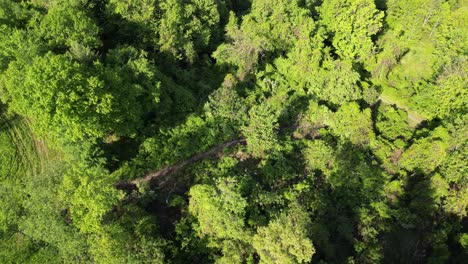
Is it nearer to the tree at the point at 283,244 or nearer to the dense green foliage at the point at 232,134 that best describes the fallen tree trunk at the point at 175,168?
the dense green foliage at the point at 232,134

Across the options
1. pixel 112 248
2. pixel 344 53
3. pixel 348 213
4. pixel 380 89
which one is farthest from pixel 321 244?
pixel 344 53

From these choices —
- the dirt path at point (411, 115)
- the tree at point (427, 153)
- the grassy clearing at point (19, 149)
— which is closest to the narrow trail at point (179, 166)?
the grassy clearing at point (19, 149)

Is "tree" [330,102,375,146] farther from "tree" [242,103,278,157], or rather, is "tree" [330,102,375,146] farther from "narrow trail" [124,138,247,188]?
"narrow trail" [124,138,247,188]

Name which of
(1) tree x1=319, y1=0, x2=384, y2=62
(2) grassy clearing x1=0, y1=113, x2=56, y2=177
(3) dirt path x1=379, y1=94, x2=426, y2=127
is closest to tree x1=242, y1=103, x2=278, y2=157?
(3) dirt path x1=379, y1=94, x2=426, y2=127

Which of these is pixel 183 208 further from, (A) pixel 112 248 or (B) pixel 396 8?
(B) pixel 396 8

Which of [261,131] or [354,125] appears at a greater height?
[354,125]

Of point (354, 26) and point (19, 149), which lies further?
point (354, 26)

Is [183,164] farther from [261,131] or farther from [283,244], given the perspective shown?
[283,244]

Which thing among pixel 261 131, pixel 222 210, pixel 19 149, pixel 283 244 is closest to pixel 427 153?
pixel 261 131
